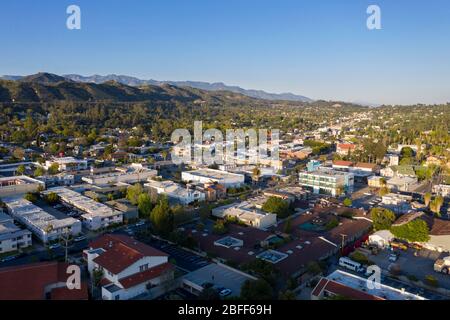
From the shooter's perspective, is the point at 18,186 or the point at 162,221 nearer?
the point at 162,221

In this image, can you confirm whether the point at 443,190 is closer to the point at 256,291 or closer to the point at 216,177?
the point at 216,177

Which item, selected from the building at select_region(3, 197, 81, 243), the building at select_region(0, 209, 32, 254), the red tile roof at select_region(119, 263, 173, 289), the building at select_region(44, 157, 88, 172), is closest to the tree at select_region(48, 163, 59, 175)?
the building at select_region(44, 157, 88, 172)

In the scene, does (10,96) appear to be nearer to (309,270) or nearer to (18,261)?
(18,261)

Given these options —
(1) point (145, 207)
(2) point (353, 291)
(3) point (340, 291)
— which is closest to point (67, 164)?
(1) point (145, 207)

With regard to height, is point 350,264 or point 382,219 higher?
point 382,219

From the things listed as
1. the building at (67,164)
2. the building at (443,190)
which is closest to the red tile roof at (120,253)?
the building at (67,164)

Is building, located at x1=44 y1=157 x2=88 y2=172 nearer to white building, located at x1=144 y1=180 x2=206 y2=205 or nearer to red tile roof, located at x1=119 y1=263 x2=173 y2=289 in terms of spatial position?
white building, located at x1=144 y1=180 x2=206 y2=205

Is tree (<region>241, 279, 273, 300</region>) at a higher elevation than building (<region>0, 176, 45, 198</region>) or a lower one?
lower
